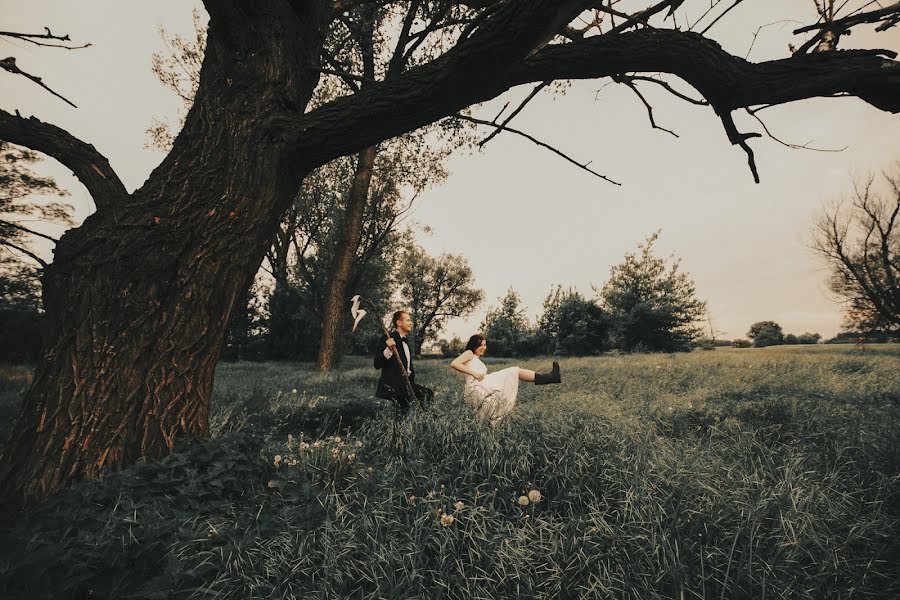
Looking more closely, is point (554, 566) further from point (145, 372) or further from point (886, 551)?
point (145, 372)

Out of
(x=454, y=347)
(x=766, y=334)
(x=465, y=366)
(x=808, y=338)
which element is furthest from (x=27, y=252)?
(x=808, y=338)

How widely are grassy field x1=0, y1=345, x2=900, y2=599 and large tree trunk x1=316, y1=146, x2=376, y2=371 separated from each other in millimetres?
9285

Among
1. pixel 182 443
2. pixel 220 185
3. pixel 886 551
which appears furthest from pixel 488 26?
pixel 886 551

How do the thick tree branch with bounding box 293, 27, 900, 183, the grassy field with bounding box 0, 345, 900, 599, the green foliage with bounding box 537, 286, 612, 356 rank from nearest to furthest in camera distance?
1. the grassy field with bounding box 0, 345, 900, 599
2. the thick tree branch with bounding box 293, 27, 900, 183
3. the green foliage with bounding box 537, 286, 612, 356

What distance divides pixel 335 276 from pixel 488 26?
38.6ft

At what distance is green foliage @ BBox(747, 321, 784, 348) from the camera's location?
1918 inches

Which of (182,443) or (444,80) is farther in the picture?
(182,443)

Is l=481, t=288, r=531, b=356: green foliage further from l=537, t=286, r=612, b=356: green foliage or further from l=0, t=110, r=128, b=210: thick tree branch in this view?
l=0, t=110, r=128, b=210: thick tree branch

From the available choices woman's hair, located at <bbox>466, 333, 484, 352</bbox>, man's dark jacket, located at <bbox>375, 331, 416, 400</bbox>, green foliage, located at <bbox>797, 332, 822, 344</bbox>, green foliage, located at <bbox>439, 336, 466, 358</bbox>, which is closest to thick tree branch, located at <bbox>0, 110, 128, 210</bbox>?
man's dark jacket, located at <bbox>375, 331, 416, 400</bbox>

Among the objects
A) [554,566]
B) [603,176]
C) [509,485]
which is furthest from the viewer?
[603,176]

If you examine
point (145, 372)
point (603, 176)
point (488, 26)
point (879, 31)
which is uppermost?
point (879, 31)

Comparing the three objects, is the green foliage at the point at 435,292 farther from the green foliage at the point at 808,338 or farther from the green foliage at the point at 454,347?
the green foliage at the point at 808,338

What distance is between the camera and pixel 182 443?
3031mm

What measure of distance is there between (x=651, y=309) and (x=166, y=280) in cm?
2474
